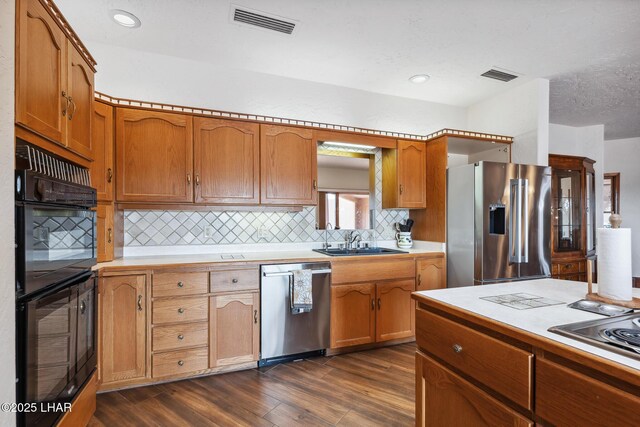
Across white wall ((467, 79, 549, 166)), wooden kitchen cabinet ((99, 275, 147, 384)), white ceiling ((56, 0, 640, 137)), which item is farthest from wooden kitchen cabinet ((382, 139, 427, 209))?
wooden kitchen cabinet ((99, 275, 147, 384))

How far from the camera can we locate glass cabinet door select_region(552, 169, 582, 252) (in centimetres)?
393

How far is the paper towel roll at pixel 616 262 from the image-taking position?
116cm

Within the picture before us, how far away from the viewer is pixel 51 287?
1319 millimetres

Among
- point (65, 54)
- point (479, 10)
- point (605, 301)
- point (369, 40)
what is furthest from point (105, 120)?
point (605, 301)

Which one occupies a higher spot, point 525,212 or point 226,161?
point 226,161

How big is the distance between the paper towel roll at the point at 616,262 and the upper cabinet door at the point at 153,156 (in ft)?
8.51

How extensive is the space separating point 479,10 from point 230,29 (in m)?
1.83

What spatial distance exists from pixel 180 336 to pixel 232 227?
1.07m

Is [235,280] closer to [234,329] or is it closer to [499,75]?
[234,329]

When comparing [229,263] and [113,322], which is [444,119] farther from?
[113,322]

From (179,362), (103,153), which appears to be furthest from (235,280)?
(103,153)
